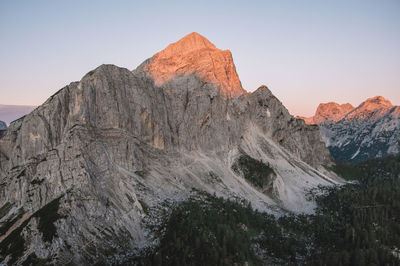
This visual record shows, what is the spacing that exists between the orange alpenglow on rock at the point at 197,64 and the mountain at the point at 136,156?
53 cm

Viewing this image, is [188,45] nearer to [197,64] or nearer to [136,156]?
[197,64]

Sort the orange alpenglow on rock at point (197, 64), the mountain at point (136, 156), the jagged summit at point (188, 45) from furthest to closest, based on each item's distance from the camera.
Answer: the jagged summit at point (188, 45) < the orange alpenglow on rock at point (197, 64) < the mountain at point (136, 156)

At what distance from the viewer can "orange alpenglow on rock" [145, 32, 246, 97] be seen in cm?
14038

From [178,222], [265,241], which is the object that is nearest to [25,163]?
[178,222]

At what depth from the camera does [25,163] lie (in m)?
95.8

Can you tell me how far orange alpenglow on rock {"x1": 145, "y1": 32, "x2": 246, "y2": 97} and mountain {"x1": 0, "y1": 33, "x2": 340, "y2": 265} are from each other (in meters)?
0.53

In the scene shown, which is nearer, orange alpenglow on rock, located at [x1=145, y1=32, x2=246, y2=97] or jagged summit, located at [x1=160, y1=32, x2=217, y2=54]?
orange alpenglow on rock, located at [x1=145, y1=32, x2=246, y2=97]

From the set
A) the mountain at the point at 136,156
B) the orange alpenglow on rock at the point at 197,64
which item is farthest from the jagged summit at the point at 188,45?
the mountain at the point at 136,156

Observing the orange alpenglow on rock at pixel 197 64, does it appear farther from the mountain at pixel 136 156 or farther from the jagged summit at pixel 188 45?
the mountain at pixel 136 156

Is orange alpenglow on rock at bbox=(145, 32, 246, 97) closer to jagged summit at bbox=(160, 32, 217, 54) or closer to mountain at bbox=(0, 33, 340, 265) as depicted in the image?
jagged summit at bbox=(160, 32, 217, 54)

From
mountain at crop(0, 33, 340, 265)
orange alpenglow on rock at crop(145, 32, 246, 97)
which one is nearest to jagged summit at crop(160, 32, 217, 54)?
orange alpenglow on rock at crop(145, 32, 246, 97)

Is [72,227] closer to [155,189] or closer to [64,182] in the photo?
[64,182]

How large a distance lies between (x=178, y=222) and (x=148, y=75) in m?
75.3

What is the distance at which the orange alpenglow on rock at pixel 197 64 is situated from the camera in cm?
14038
